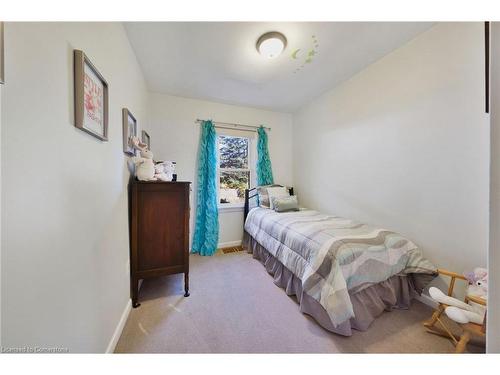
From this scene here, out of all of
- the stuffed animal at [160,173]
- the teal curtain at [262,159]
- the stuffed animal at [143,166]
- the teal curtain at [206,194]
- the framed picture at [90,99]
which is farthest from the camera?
the teal curtain at [262,159]

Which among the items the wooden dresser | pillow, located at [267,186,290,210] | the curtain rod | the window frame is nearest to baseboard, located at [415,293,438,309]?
pillow, located at [267,186,290,210]

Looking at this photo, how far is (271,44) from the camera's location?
1.63 meters

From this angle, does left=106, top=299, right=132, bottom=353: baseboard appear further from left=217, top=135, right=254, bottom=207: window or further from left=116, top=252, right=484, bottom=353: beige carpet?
left=217, top=135, right=254, bottom=207: window

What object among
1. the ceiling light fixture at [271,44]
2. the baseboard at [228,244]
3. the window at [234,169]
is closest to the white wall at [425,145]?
the ceiling light fixture at [271,44]

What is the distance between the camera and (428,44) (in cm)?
162

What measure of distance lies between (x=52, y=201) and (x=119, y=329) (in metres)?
1.17

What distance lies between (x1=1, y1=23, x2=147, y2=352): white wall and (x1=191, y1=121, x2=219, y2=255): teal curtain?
65.9 inches

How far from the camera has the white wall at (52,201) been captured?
0.53m

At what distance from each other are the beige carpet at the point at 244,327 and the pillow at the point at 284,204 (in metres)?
1.10

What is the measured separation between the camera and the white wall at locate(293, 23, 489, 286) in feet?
4.52

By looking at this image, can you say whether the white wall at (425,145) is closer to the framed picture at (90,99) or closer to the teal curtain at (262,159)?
the teal curtain at (262,159)

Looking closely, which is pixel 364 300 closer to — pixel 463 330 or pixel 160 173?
pixel 463 330
